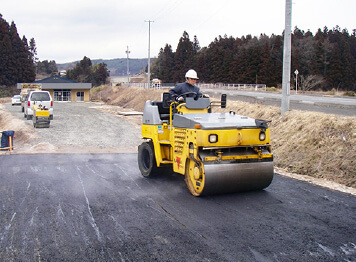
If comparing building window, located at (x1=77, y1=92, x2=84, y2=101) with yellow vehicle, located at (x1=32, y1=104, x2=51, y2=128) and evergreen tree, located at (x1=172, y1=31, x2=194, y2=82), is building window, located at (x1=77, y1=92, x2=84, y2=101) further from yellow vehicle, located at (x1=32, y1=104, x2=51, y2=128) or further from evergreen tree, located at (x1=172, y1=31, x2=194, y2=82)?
yellow vehicle, located at (x1=32, y1=104, x2=51, y2=128)

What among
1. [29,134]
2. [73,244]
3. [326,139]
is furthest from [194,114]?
[29,134]

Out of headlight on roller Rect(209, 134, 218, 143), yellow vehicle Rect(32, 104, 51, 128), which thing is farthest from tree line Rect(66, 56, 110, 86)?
headlight on roller Rect(209, 134, 218, 143)

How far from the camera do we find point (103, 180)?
29.9 ft

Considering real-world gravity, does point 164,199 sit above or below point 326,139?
below

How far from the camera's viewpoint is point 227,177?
6.93 metres

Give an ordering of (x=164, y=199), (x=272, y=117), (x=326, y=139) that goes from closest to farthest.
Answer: (x=164, y=199) → (x=326, y=139) → (x=272, y=117)

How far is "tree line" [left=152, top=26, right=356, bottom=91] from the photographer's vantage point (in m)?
65.9

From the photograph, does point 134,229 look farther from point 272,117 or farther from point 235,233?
point 272,117

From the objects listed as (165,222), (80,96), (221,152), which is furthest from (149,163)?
(80,96)

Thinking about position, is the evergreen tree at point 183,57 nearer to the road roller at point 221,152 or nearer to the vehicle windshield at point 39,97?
the vehicle windshield at point 39,97

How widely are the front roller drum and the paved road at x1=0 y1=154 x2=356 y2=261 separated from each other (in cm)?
21

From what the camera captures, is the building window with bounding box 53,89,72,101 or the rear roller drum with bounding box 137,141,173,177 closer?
the rear roller drum with bounding box 137,141,173,177

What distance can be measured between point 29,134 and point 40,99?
766 centimetres

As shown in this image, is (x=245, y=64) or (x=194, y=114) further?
(x=245, y=64)
